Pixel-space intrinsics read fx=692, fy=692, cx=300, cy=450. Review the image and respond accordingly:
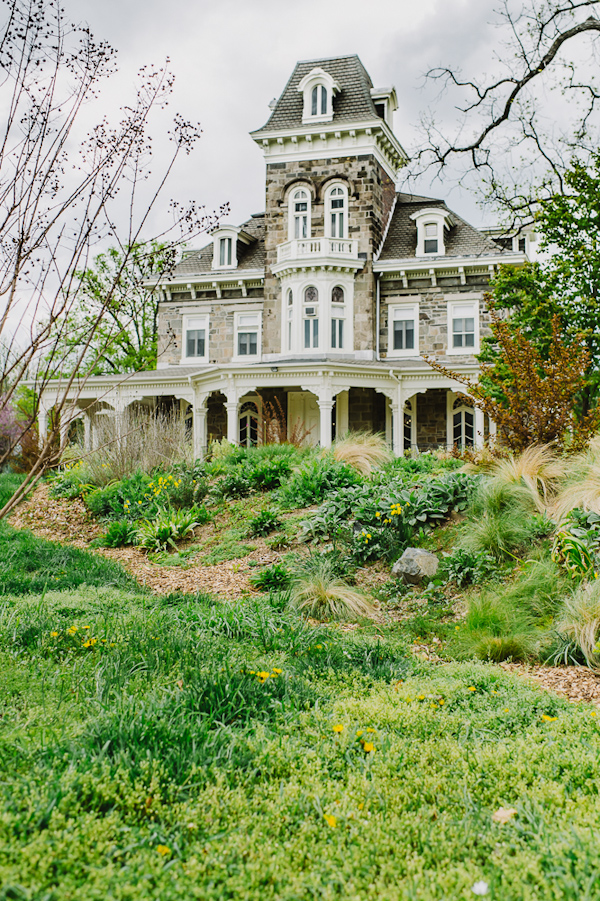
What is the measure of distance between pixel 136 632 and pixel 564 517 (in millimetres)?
4070

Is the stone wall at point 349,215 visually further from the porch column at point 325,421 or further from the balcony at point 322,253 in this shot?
the porch column at point 325,421

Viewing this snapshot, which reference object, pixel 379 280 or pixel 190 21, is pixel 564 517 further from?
pixel 379 280

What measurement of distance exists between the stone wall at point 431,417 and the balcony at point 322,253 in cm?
438

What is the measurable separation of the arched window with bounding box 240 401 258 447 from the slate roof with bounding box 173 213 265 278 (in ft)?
13.7

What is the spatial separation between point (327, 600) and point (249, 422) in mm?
16413

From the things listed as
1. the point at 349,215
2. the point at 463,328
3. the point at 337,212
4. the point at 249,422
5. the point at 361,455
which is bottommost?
the point at 361,455

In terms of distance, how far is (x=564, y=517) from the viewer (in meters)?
6.51

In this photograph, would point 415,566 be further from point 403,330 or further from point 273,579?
point 403,330

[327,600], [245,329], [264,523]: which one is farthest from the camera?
[245,329]

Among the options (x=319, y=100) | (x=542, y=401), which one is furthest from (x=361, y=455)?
(x=319, y=100)

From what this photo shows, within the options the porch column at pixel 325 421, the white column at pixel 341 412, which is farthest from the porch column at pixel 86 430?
the white column at pixel 341 412

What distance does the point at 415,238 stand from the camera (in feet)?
69.2

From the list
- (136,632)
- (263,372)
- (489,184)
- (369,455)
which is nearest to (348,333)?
(263,372)

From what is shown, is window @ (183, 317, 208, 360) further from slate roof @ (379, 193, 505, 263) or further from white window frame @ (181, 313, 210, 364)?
slate roof @ (379, 193, 505, 263)
